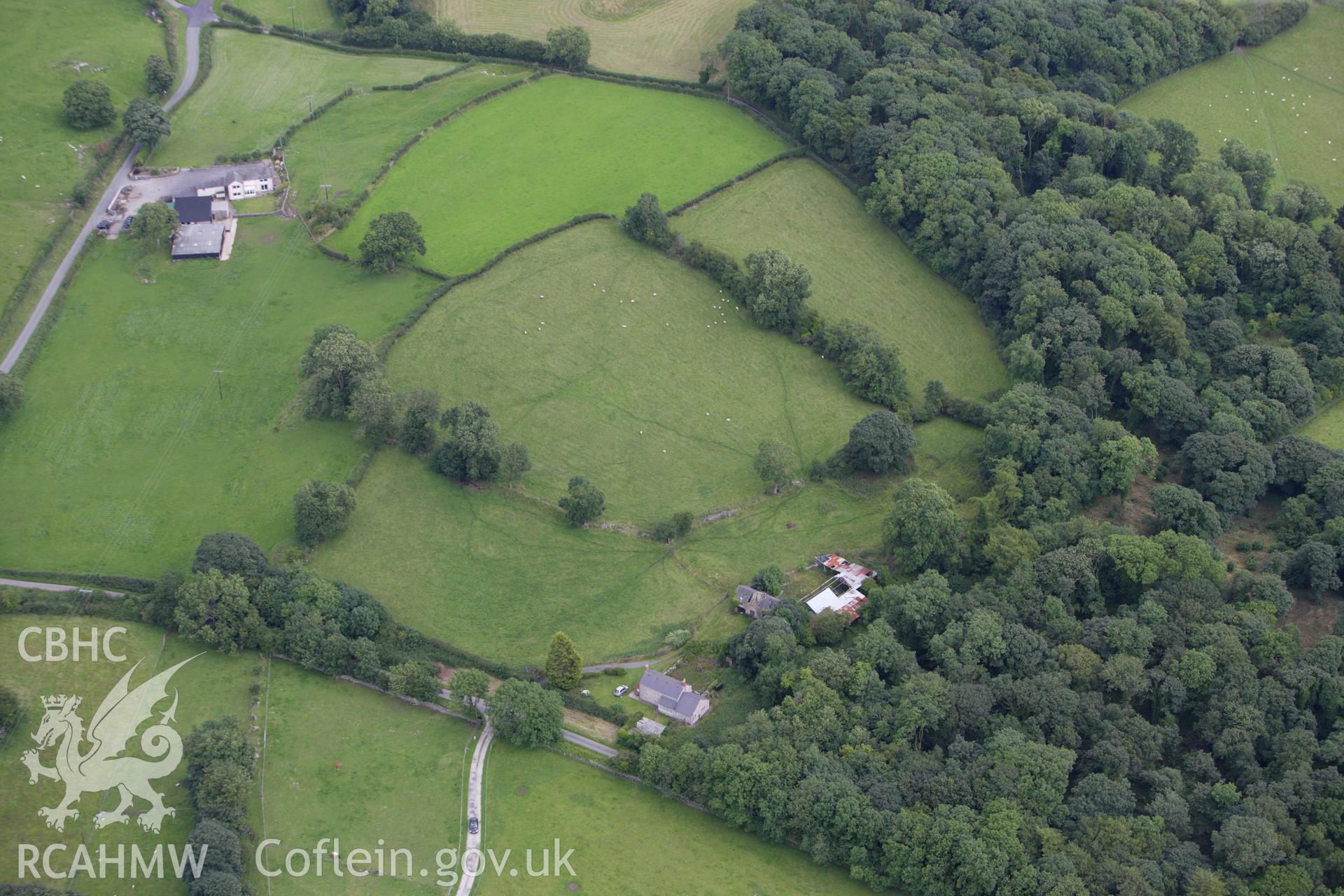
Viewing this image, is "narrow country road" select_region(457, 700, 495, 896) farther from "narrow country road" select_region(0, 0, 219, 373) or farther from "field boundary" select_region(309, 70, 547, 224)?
"narrow country road" select_region(0, 0, 219, 373)

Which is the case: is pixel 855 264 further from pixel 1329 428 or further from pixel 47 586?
pixel 47 586

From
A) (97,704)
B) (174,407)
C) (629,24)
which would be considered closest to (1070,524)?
(97,704)

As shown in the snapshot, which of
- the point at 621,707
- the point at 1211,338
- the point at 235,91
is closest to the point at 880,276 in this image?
the point at 1211,338

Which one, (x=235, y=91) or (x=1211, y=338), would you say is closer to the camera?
(x=1211, y=338)

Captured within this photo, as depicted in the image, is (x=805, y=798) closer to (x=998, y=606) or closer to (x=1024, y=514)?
(x=998, y=606)

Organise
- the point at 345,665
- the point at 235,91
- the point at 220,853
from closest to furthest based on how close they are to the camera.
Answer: the point at 220,853 < the point at 345,665 < the point at 235,91

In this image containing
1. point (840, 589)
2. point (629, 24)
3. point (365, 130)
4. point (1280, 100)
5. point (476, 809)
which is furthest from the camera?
point (629, 24)

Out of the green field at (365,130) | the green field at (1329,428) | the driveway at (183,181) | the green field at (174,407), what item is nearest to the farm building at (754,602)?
the green field at (174,407)

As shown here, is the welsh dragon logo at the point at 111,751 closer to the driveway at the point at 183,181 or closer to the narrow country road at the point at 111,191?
the narrow country road at the point at 111,191
